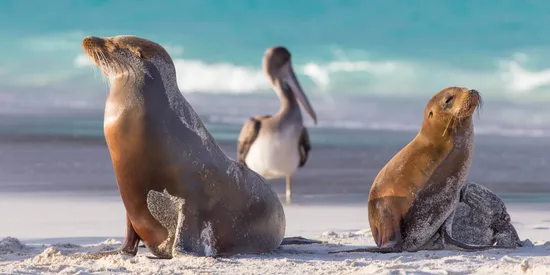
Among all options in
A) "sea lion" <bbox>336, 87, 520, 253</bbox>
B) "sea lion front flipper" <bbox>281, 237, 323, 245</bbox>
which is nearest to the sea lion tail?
"sea lion" <bbox>336, 87, 520, 253</bbox>

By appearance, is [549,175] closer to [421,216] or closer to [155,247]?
[421,216]

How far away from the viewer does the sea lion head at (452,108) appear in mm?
7957

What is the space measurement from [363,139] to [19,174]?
57.6 ft

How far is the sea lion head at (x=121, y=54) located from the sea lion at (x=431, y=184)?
2.02 m

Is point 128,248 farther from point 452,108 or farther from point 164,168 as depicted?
point 452,108

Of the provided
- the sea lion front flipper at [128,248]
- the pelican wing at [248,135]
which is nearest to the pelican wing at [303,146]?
the pelican wing at [248,135]

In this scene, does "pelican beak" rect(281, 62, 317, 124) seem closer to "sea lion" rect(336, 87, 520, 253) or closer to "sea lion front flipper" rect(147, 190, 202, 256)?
"sea lion" rect(336, 87, 520, 253)

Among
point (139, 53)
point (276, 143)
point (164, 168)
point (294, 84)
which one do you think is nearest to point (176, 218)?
point (164, 168)

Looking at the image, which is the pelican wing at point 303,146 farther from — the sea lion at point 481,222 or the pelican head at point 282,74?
the sea lion at point 481,222

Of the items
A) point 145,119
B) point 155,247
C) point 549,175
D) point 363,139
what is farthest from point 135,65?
point 363,139

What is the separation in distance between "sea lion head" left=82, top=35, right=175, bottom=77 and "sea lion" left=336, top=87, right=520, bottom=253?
79.7 inches

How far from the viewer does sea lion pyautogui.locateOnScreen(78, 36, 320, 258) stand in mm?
7039

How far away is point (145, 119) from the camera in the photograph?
23.3 ft

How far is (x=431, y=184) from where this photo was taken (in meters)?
8.02
